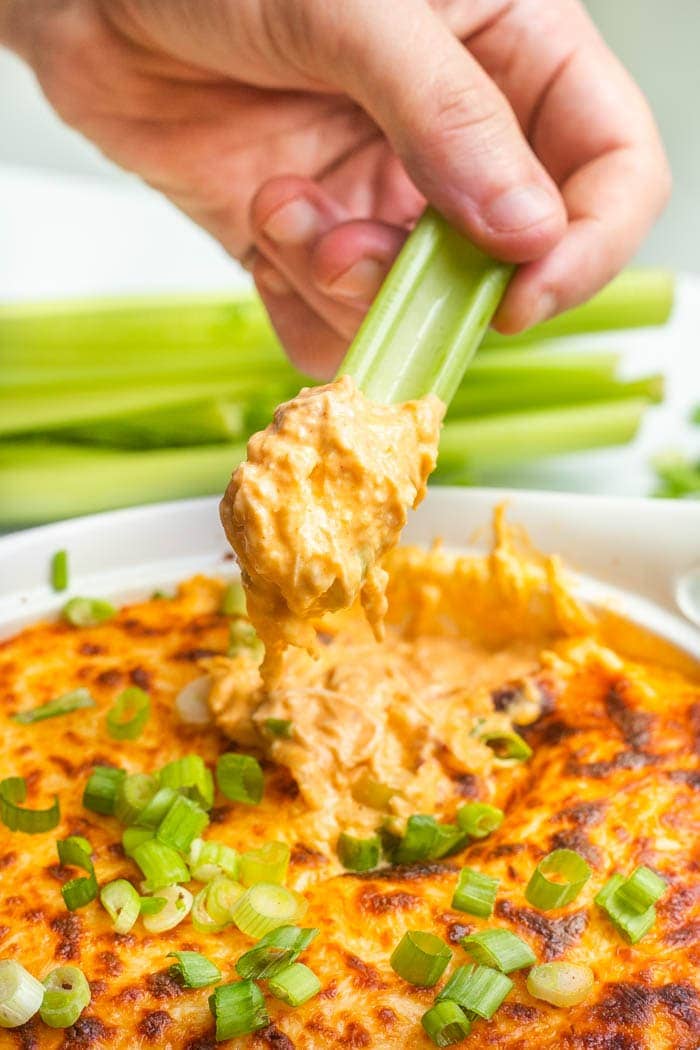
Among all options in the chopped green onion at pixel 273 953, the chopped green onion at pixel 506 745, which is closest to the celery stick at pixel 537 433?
the chopped green onion at pixel 506 745

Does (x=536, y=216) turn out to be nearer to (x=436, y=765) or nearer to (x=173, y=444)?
(x=436, y=765)

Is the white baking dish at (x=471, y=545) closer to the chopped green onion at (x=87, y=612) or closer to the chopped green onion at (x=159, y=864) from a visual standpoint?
the chopped green onion at (x=87, y=612)

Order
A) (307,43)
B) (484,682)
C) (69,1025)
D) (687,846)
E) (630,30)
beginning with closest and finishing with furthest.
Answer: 1. (69,1025)
2. (687,846)
3. (307,43)
4. (484,682)
5. (630,30)

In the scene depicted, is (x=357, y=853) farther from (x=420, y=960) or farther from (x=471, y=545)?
(x=471, y=545)

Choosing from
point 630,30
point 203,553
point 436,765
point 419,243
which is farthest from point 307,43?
point 630,30

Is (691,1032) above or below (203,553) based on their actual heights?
above
